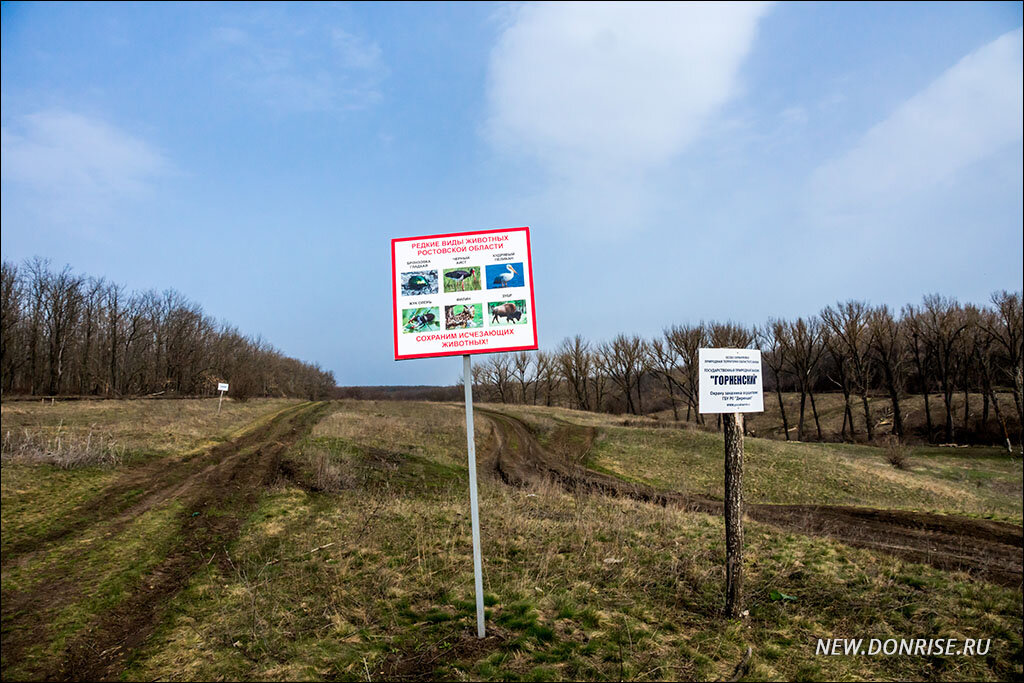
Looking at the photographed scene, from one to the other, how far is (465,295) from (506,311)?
1.81ft

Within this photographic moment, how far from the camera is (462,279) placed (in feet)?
19.6

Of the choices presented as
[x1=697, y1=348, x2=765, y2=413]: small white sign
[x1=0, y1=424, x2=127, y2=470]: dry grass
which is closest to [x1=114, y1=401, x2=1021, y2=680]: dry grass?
[x1=697, y1=348, x2=765, y2=413]: small white sign

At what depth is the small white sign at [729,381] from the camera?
6.21 meters

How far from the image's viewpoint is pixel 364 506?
40.7ft

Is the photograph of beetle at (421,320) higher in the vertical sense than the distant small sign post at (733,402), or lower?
higher

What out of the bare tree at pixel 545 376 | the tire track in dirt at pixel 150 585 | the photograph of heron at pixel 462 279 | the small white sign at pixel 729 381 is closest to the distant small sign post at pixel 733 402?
the small white sign at pixel 729 381

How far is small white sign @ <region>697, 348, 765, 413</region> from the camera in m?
6.21

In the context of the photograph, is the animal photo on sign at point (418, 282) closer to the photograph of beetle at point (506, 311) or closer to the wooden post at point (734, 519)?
the photograph of beetle at point (506, 311)

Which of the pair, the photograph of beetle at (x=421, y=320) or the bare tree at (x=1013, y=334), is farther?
the bare tree at (x=1013, y=334)

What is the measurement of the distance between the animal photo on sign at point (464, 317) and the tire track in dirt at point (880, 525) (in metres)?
10.2

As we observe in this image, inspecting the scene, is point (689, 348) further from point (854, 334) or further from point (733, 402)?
point (733, 402)

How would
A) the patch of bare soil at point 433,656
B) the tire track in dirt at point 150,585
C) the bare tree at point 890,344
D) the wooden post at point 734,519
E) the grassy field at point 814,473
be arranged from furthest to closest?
1. the bare tree at point 890,344
2. the grassy field at point 814,473
3. the wooden post at point 734,519
4. the tire track in dirt at point 150,585
5. the patch of bare soil at point 433,656

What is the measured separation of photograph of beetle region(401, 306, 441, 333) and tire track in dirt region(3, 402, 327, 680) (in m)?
5.31

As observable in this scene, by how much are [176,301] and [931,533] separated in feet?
291
